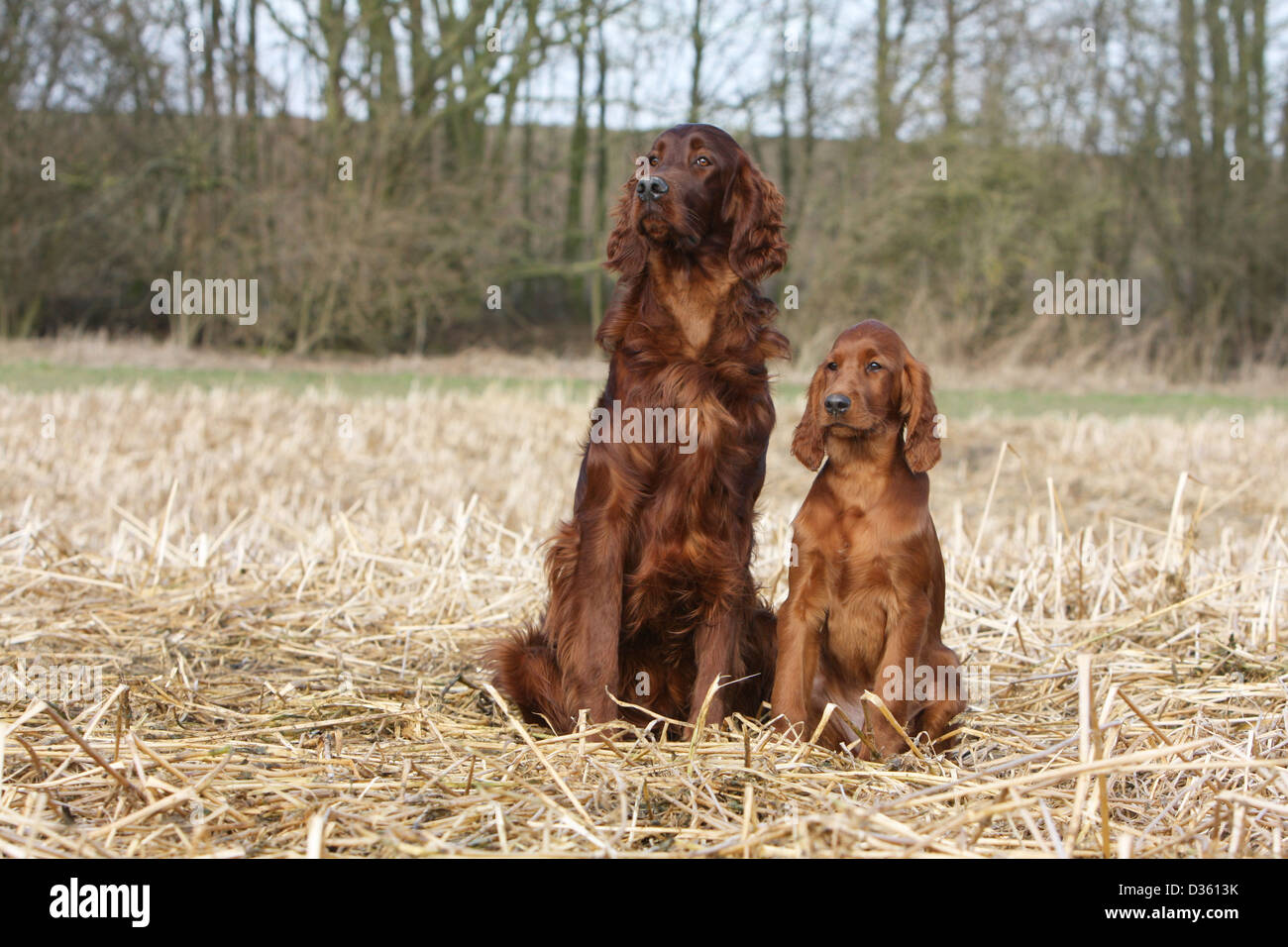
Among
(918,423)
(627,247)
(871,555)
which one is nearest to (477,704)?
(871,555)

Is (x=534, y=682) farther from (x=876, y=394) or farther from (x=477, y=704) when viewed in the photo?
(x=876, y=394)

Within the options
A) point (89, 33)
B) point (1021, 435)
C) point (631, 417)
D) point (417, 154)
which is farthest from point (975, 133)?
point (631, 417)

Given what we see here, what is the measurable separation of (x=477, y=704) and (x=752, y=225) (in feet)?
4.91

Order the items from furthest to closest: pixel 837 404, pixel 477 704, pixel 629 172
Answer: pixel 629 172 → pixel 477 704 → pixel 837 404

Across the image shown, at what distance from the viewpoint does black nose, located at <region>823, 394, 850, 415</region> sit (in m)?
2.86

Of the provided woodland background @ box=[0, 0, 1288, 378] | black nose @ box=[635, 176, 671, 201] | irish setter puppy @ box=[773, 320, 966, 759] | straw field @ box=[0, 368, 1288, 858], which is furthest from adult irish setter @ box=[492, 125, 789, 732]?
woodland background @ box=[0, 0, 1288, 378]

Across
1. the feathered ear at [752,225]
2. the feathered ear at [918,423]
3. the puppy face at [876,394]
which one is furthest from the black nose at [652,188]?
the feathered ear at [918,423]

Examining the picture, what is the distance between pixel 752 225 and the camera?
10.1ft

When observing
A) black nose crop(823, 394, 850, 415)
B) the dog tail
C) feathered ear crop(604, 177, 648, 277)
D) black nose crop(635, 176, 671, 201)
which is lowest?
the dog tail

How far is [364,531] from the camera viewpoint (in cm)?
537

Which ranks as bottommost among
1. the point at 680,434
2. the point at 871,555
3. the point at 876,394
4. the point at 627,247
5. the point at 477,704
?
the point at 477,704

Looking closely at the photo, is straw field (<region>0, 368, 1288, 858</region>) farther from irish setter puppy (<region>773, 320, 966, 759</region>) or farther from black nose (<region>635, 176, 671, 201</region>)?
black nose (<region>635, 176, 671, 201</region>)

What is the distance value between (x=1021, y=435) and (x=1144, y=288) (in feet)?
39.5

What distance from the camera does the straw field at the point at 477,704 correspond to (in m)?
2.21
